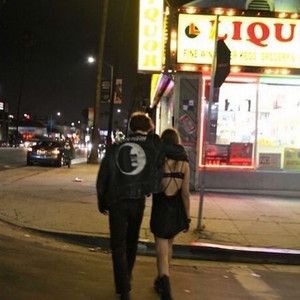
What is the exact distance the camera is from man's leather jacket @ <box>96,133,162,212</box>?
6.25 metres

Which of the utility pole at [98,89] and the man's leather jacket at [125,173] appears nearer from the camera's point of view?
the man's leather jacket at [125,173]

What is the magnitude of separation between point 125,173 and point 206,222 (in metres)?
6.08

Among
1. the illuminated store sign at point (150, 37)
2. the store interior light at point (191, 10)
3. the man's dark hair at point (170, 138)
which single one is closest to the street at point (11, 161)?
the illuminated store sign at point (150, 37)

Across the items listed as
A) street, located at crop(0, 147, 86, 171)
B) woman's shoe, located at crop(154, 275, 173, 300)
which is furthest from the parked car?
woman's shoe, located at crop(154, 275, 173, 300)

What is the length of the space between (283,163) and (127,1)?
2435cm

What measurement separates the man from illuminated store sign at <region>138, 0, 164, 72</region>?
1098 cm

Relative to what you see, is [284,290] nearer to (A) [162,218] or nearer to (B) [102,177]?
(A) [162,218]

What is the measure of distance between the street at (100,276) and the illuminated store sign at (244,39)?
8064 millimetres

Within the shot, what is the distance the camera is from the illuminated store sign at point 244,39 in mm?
16641

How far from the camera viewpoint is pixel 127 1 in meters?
39.4

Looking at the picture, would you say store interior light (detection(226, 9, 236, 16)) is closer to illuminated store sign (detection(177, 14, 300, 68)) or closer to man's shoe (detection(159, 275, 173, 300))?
illuminated store sign (detection(177, 14, 300, 68))

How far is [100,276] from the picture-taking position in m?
7.88

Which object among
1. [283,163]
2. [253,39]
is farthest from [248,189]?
[253,39]

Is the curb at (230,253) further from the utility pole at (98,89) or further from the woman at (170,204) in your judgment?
the utility pole at (98,89)
